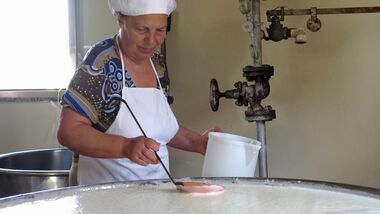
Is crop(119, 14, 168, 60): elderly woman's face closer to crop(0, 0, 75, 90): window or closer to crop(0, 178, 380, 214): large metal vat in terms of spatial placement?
crop(0, 178, 380, 214): large metal vat

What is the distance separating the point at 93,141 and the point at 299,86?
35.2 inches

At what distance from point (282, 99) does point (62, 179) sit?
0.84m

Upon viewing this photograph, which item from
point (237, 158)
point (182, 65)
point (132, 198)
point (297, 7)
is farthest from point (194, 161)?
point (132, 198)

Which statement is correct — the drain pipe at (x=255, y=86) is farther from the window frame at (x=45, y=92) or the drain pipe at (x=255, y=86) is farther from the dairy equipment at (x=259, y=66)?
the window frame at (x=45, y=92)

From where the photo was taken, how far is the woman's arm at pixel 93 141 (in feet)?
3.61

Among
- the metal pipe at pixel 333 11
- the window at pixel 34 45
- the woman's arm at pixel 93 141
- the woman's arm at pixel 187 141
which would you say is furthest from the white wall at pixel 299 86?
the woman's arm at pixel 93 141

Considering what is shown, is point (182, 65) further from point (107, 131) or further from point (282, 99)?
point (107, 131)

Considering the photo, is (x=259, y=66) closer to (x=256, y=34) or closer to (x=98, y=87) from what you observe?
(x=256, y=34)

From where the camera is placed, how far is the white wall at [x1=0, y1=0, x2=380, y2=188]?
178 cm

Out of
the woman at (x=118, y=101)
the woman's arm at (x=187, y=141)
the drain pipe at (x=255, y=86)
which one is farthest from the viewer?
the drain pipe at (x=255, y=86)

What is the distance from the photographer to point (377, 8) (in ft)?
5.31

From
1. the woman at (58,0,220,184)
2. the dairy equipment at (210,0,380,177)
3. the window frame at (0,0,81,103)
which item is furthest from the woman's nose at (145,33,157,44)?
the window frame at (0,0,81,103)

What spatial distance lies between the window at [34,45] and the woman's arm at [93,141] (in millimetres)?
941

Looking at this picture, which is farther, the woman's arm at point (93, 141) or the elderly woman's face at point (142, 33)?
the elderly woman's face at point (142, 33)
